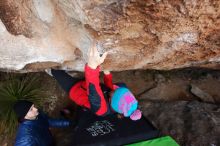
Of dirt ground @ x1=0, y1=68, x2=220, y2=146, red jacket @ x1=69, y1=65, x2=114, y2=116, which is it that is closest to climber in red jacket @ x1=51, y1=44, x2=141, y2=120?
red jacket @ x1=69, y1=65, x2=114, y2=116

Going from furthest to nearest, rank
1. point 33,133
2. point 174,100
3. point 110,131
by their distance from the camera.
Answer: point 174,100 < point 33,133 < point 110,131

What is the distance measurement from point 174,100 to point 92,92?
2352mm

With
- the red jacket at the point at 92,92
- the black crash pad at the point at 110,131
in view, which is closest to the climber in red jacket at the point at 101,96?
the red jacket at the point at 92,92

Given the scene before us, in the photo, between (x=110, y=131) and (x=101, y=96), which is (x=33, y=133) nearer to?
(x=110, y=131)

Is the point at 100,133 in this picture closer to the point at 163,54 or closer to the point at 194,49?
the point at 163,54

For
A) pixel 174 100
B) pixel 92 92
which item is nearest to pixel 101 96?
pixel 92 92

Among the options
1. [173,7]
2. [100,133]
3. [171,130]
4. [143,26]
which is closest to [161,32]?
[143,26]

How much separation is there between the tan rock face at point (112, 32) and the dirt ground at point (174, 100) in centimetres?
88

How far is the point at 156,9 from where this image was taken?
3.23m

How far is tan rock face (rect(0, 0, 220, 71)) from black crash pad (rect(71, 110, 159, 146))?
717 mm

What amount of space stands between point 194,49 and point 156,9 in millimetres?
1096

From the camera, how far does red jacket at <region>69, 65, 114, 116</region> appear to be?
135 inches

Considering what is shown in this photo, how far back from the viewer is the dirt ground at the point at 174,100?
15.6ft

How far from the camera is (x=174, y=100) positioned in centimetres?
557
